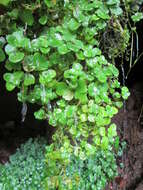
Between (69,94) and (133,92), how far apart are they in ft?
5.74

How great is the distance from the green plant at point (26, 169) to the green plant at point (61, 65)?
82 cm

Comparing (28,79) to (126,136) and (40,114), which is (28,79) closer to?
(40,114)

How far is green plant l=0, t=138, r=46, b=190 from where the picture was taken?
2.09 meters

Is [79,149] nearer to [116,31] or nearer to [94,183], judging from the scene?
[116,31]

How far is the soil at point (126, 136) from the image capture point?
2.34 meters

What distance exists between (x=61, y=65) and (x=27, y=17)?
0.24m

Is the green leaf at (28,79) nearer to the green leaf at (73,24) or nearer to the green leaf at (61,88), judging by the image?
the green leaf at (61,88)

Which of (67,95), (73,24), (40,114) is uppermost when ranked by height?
(73,24)

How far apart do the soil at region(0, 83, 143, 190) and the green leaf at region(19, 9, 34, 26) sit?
1580mm

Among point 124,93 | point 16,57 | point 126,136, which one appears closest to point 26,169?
point 126,136

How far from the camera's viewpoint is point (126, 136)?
101 inches

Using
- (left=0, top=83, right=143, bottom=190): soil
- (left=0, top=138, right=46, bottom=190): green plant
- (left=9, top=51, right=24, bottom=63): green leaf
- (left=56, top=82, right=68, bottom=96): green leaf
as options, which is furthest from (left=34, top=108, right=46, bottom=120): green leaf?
(left=0, top=83, right=143, bottom=190): soil

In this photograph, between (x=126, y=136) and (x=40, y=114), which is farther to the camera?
(x=126, y=136)

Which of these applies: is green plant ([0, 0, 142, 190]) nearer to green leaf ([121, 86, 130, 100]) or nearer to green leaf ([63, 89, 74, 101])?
green leaf ([63, 89, 74, 101])
